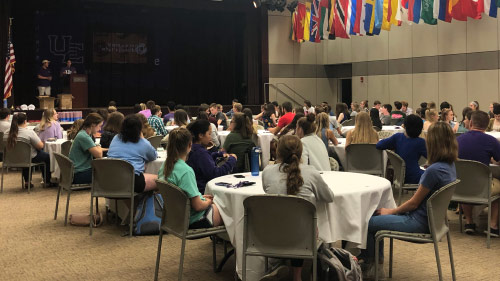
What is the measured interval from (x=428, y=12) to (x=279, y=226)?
13.2m

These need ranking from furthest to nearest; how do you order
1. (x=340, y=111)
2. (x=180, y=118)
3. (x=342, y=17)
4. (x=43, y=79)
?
1. (x=43, y=79)
2. (x=342, y=17)
3. (x=340, y=111)
4. (x=180, y=118)

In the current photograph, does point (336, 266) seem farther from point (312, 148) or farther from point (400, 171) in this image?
point (400, 171)

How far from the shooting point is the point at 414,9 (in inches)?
622

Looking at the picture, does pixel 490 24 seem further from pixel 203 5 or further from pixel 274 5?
pixel 203 5

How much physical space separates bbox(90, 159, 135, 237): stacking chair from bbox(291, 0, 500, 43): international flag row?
10946 mm

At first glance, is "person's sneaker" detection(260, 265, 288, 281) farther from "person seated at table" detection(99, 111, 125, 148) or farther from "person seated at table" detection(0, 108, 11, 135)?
"person seated at table" detection(0, 108, 11, 135)

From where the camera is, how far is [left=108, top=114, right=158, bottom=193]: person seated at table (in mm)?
6245

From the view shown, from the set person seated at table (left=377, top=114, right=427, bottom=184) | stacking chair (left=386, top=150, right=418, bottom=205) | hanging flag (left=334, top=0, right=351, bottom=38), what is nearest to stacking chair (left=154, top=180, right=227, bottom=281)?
stacking chair (left=386, top=150, right=418, bottom=205)

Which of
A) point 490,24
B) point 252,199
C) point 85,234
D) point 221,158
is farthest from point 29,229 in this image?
point 490,24

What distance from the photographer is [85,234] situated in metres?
6.64

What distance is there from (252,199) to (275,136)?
6.86 metres

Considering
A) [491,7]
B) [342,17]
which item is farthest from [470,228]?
[342,17]

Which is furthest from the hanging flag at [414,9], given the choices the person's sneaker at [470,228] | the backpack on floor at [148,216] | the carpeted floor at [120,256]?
the backpack on floor at [148,216]

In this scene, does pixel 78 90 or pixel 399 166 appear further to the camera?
pixel 78 90
